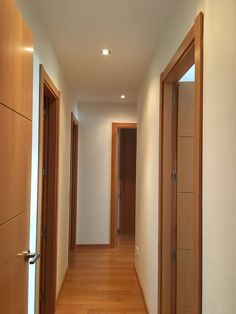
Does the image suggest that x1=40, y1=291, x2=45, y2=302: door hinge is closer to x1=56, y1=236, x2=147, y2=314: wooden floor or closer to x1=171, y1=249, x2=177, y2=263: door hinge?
x1=56, y1=236, x2=147, y2=314: wooden floor

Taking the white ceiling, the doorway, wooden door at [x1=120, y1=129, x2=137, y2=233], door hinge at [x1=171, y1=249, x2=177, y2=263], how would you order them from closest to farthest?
the white ceiling
door hinge at [x1=171, y1=249, x2=177, y2=263]
the doorway
wooden door at [x1=120, y1=129, x2=137, y2=233]

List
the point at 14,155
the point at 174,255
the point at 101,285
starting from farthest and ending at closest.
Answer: the point at 101,285 < the point at 174,255 < the point at 14,155

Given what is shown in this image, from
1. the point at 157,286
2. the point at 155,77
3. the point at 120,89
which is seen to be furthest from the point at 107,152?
the point at 157,286

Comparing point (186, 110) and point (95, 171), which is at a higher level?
point (186, 110)

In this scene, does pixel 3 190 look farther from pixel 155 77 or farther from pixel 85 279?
pixel 85 279

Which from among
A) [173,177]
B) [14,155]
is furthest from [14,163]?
[173,177]

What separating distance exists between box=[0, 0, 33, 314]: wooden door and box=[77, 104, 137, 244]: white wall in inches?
147

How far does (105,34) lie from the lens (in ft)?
8.36

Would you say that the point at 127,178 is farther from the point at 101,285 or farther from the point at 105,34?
the point at 105,34

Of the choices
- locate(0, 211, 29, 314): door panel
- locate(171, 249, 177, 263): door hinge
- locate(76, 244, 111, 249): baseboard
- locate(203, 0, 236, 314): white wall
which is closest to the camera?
locate(203, 0, 236, 314): white wall

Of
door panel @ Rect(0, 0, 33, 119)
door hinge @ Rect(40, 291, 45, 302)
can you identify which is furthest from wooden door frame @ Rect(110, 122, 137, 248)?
door panel @ Rect(0, 0, 33, 119)

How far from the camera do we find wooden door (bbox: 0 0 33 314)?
1.20 m

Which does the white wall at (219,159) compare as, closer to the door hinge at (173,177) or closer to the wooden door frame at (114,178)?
the door hinge at (173,177)

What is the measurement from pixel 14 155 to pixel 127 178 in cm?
563
